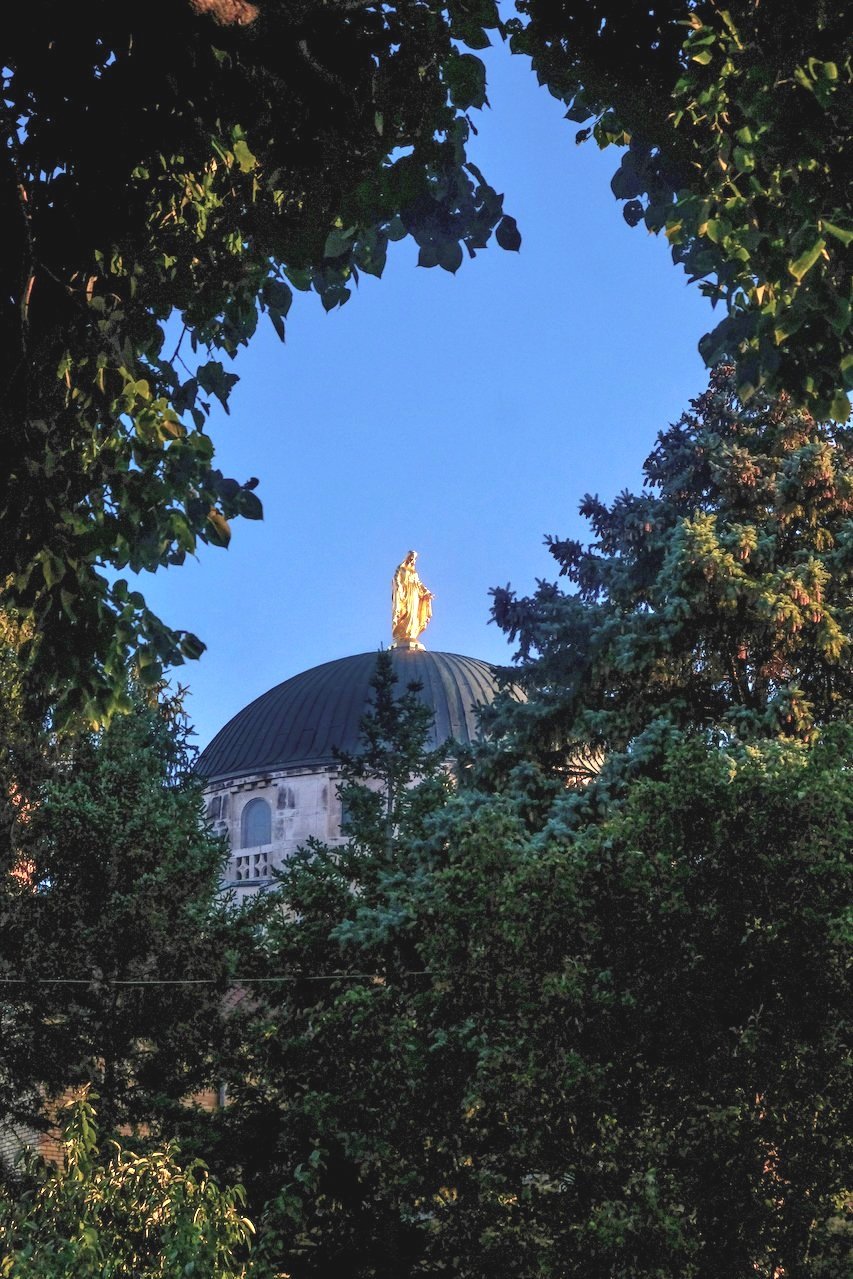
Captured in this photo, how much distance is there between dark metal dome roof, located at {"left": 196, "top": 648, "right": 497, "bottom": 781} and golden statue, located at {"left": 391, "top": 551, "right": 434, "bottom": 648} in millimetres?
2142

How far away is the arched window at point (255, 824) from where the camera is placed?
52.8 metres

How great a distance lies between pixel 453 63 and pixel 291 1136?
44.1ft

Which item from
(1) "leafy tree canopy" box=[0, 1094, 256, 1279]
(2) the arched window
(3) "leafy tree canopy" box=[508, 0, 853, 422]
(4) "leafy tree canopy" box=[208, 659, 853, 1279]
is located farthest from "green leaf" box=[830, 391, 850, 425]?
(2) the arched window

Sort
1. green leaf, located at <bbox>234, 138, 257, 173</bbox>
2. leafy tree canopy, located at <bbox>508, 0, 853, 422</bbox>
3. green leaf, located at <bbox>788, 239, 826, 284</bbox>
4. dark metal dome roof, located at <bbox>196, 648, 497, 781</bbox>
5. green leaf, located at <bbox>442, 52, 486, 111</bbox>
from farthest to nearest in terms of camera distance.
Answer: dark metal dome roof, located at <bbox>196, 648, 497, 781</bbox> → green leaf, located at <bbox>234, 138, 257, 173</bbox> → green leaf, located at <bbox>442, 52, 486, 111</bbox> → leafy tree canopy, located at <bbox>508, 0, 853, 422</bbox> → green leaf, located at <bbox>788, 239, 826, 284</bbox>

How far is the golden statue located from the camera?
59375mm

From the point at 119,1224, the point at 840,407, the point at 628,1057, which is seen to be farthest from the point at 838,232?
the point at 628,1057

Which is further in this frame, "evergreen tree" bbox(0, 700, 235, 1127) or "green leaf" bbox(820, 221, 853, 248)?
"evergreen tree" bbox(0, 700, 235, 1127)

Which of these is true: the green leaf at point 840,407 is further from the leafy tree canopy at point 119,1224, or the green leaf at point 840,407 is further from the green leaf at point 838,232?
the leafy tree canopy at point 119,1224

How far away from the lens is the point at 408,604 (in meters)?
60.1

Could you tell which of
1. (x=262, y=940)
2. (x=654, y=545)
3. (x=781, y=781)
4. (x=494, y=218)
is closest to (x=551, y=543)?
(x=654, y=545)

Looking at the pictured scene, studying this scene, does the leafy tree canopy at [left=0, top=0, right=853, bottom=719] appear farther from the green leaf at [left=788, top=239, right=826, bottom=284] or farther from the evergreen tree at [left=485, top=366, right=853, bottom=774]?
the evergreen tree at [left=485, top=366, right=853, bottom=774]

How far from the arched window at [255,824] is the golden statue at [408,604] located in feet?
33.3

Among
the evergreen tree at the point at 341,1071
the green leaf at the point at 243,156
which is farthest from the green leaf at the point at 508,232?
the evergreen tree at the point at 341,1071

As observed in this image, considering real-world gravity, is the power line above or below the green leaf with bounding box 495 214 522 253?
below
